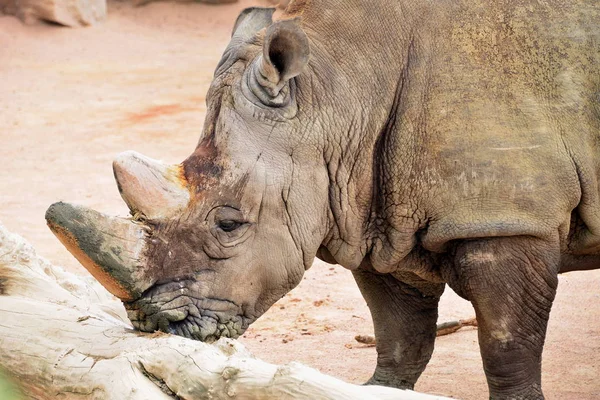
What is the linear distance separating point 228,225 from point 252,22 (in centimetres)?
116

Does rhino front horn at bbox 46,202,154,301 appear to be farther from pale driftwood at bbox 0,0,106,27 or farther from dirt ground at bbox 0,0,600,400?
pale driftwood at bbox 0,0,106,27

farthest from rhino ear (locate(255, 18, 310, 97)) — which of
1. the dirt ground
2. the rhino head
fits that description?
the dirt ground

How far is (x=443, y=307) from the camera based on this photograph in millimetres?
8375

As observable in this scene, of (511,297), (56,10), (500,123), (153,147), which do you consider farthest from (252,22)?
(56,10)

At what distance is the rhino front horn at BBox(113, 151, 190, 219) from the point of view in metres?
4.95

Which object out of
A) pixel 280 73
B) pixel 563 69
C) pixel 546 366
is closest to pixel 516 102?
pixel 563 69

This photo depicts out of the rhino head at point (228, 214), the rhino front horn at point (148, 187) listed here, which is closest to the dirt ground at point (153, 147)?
the rhino head at point (228, 214)

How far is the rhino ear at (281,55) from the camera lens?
16.5 feet

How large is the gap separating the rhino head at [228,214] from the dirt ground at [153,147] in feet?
6.24

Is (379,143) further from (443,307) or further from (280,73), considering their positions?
(443,307)

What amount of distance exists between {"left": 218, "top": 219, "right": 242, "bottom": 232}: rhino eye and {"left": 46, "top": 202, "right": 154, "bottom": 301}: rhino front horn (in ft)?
1.27

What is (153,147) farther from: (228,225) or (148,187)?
(148,187)

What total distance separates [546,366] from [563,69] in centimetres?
232

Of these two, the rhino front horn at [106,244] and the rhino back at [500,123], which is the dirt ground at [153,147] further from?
the rhino front horn at [106,244]
